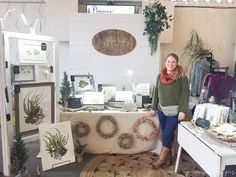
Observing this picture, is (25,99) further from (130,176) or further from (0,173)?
(130,176)

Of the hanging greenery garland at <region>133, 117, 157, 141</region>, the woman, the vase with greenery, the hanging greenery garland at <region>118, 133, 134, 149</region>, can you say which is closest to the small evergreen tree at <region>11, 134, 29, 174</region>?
the hanging greenery garland at <region>118, 133, 134, 149</region>

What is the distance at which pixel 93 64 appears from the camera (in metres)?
3.62

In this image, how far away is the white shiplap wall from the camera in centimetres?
355

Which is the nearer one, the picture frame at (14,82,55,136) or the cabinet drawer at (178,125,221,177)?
the cabinet drawer at (178,125,221,177)

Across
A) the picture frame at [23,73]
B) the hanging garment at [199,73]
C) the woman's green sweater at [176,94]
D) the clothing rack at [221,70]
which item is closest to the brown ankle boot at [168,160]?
the woman's green sweater at [176,94]

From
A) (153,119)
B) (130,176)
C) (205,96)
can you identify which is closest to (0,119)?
(130,176)

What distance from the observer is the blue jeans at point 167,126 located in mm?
3000

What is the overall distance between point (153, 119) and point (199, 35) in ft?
5.26

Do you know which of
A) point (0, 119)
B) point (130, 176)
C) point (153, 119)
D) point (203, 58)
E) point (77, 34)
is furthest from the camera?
point (203, 58)

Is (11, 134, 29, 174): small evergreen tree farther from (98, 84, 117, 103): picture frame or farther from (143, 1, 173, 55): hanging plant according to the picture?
(143, 1, 173, 55): hanging plant

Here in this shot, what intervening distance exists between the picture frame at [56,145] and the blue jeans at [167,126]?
1.07 meters

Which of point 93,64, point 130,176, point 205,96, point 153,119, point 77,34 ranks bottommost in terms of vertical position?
point 130,176

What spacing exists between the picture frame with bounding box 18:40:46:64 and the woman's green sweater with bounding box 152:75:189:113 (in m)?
1.39

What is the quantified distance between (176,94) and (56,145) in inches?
57.2
